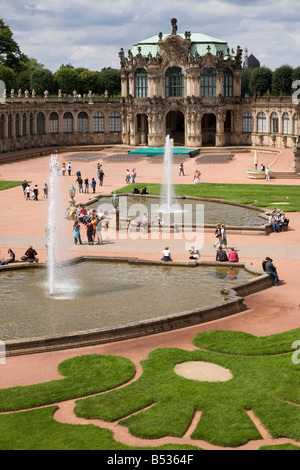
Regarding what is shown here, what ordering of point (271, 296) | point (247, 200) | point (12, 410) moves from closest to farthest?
point (12, 410), point (271, 296), point (247, 200)

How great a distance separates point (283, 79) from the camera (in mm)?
119625

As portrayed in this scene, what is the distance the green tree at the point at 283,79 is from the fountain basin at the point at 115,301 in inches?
3546

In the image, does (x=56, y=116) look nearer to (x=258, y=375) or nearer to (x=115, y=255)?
(x=115, y=255)

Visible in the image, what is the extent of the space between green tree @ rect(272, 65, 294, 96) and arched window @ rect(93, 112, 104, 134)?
30.6 m

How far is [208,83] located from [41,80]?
33.5 m

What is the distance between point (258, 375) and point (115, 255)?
17.6 meters

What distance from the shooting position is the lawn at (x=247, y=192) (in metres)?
54.7

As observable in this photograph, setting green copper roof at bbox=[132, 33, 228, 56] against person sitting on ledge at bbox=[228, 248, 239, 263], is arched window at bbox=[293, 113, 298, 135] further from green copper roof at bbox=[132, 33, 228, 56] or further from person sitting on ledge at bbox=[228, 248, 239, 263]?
person sitting on ledge at bbox=[228, 248, 239, 263]

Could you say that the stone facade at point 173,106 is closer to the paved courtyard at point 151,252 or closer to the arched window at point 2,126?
the arched window at point 2,126

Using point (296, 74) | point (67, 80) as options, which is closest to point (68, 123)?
point (67, 80)

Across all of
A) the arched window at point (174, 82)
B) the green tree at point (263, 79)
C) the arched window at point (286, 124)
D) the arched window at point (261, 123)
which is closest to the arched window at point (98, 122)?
the arched window at point (174, 82)

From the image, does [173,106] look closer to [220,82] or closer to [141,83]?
[141,83]

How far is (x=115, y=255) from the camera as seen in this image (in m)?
38.2
